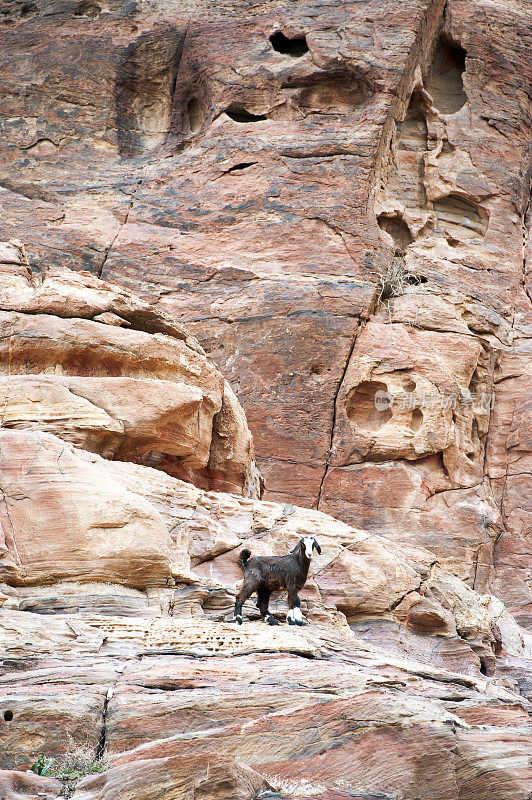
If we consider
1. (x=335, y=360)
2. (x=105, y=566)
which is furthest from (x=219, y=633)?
(x=335, y=360)

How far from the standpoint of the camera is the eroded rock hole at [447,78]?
1123 inches

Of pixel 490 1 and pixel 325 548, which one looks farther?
pixel 490 1

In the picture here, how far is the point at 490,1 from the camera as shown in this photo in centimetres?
2853

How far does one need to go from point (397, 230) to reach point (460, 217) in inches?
79.3

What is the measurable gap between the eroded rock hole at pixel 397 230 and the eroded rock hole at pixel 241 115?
4.51 m

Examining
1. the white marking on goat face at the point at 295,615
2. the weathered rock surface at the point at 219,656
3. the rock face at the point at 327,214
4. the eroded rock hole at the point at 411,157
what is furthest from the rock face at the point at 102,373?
the eroded rock hole at the point at 411,157

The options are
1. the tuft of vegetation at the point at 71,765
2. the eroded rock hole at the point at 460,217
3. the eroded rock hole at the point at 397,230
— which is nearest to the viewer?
the tuft of vegetation at the point at 71,765

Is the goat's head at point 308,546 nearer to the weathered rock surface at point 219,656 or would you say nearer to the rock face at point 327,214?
the weathered rock surface at point 219,656

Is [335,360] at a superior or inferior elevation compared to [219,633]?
inferior

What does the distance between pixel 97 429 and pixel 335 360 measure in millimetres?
10497

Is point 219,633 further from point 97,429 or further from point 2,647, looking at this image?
point 97,429

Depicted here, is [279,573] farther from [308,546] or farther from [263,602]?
[308,546]

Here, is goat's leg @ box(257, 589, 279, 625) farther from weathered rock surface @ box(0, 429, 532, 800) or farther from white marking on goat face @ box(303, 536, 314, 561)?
white marking on goat face @ box(303, 536, 314, 561)

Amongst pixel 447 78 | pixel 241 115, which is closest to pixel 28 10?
pixel 241 115
